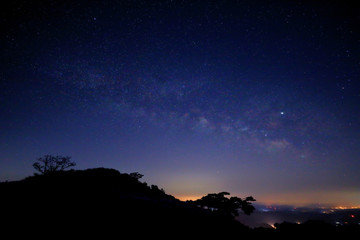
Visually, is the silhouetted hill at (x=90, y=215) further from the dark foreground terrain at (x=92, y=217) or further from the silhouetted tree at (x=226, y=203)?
the silhouetted tree at (x=226, y=203)

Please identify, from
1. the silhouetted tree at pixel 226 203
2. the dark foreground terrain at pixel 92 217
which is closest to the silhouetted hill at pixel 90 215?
the dark foreground terrain at pixel 92 217

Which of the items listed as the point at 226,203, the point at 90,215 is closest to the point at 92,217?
the point at 90,215

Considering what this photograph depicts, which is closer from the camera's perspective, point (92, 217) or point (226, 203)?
point (92, 217)

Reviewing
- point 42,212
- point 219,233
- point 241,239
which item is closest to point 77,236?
point 42,212

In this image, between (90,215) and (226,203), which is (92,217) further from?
(226,203)

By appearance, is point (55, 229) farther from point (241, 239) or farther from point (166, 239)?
point (241, 239)

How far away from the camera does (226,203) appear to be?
13922 millimetres

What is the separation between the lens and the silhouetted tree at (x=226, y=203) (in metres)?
13.4

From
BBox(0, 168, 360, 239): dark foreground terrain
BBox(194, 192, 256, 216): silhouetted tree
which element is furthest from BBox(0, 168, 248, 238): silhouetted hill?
BBox(194, 192, 256, 216): silhouetted tree

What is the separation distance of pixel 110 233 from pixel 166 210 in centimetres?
211

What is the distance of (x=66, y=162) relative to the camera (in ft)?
116

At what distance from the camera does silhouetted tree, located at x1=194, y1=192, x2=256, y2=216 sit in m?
13.4

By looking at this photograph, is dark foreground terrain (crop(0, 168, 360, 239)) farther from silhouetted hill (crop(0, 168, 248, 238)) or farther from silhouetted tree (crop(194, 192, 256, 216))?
silhouetted tree (crop(194, 192, 256, 216))

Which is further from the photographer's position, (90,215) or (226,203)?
(226,203)
